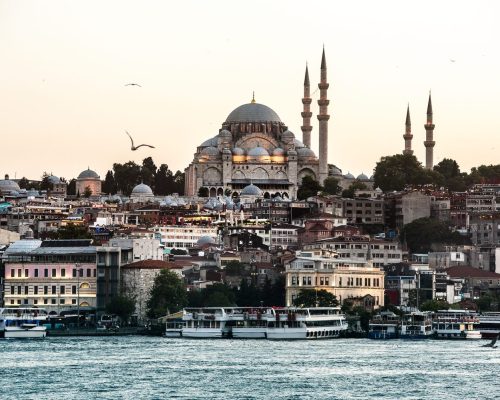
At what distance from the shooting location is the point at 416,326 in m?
79.8

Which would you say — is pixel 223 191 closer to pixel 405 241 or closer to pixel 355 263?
pixel 405 241

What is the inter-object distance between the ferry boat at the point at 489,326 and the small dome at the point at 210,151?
67245mm

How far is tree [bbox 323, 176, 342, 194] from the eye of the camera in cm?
13900

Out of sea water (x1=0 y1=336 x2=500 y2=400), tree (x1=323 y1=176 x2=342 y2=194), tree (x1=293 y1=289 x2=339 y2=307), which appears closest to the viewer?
sea water (x1=0 y1=336 x2=500 y2=400)

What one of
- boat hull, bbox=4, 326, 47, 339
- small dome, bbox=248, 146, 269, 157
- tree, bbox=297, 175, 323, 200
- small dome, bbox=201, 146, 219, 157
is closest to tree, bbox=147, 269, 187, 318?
boat hull, bbox=4, 326, 47, 339

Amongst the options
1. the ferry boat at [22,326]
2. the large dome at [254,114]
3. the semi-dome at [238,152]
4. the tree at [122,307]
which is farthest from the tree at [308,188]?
the ferry boat at [22,326]

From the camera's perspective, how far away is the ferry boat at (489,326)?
80250 millimetres

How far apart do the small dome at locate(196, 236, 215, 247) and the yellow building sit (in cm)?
2259

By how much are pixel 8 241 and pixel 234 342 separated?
34825 mm

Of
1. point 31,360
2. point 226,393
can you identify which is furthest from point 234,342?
point 226,393

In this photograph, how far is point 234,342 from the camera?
246ft

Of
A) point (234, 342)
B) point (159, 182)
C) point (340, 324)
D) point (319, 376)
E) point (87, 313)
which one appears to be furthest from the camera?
point (159, 182)

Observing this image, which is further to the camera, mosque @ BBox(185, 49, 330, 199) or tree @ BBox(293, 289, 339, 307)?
mosque @ BBox(185, 49, 330, 199)

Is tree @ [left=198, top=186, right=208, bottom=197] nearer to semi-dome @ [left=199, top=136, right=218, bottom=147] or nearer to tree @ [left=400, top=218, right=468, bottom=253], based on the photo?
semi-dome @ [left=199, top=136, right=218, bottom=147]
